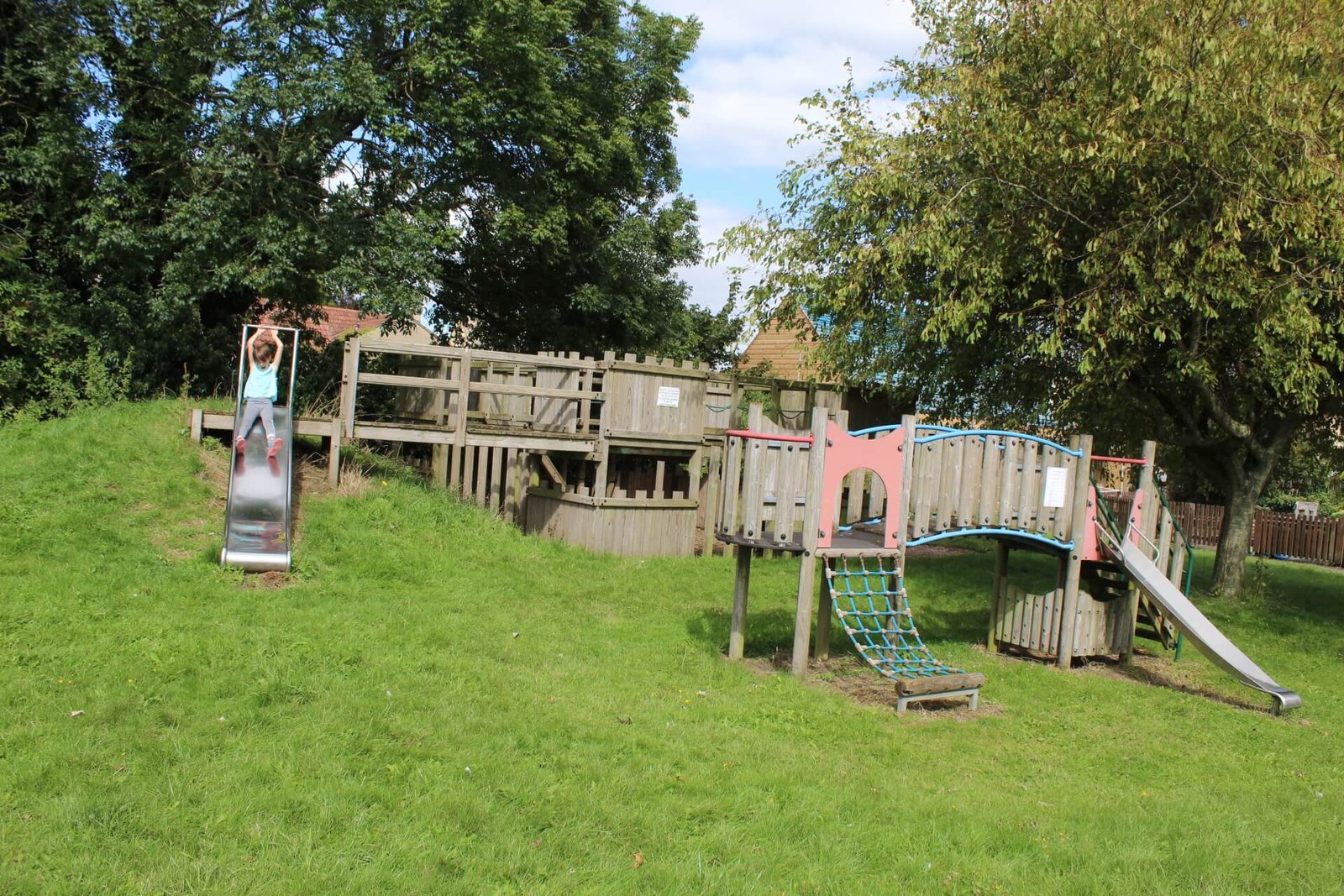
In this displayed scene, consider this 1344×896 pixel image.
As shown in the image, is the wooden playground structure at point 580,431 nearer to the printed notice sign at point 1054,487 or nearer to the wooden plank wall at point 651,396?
the wooden plank wall at point 651,396

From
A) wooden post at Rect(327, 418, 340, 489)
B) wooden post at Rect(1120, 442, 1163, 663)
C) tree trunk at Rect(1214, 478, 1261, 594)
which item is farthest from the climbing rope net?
tree trunk at Rect(1214, 478, 1261, 594)

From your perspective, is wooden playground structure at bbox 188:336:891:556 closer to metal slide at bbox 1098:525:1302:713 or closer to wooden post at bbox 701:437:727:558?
wooden post at bbox 701:437:727:558

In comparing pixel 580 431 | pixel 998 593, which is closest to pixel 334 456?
pixel 580 431

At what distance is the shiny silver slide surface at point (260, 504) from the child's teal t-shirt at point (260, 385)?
27 centimetres

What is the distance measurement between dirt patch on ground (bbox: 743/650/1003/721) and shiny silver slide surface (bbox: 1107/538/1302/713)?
88.4 inches

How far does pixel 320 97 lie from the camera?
14766 mm

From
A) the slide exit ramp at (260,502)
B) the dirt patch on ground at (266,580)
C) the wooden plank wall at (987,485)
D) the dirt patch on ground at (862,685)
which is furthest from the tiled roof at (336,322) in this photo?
the wooden plank wall at (987,485)

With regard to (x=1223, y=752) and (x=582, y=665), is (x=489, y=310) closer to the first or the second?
(x=582, y=665)

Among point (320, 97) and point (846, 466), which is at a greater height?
point (320, 97)

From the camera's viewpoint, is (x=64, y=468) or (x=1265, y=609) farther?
(x=1265, y=609)

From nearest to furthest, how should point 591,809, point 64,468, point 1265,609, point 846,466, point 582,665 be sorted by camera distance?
point 591,809
point 582,665
point 846,466
point 64,468
point 1265,609

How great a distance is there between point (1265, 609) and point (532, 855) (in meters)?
12.9

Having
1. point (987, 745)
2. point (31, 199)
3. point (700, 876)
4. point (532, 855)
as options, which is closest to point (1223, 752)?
point (987, 745)

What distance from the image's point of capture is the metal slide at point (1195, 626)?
28.5ft
